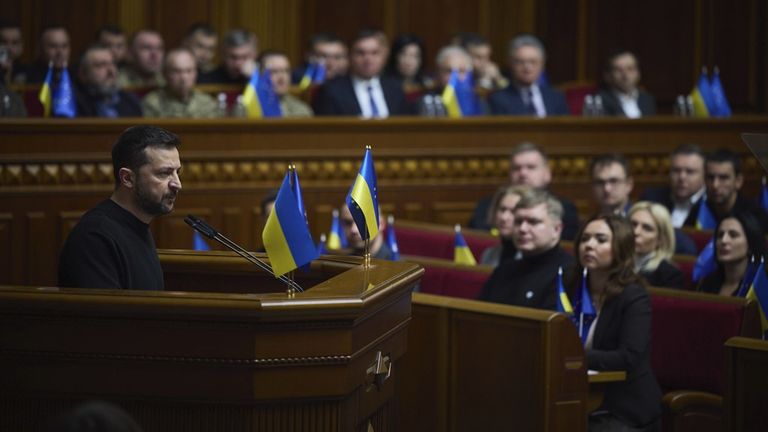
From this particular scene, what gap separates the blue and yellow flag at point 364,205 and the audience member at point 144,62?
19.5 ft

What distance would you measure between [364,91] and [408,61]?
151cm

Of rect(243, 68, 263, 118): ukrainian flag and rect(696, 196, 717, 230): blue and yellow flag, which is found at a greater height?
rect(243, 68, 263, 118): ukrainian flag

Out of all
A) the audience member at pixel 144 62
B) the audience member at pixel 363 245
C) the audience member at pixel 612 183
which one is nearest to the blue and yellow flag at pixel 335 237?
the audience member at pixel 363 245

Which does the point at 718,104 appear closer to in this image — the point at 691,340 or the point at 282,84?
the point at 282,84

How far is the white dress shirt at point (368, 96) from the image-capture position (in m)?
9.71

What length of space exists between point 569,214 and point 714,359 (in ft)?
7.91

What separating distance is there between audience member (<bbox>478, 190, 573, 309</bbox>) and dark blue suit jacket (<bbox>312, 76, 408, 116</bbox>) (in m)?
3.39

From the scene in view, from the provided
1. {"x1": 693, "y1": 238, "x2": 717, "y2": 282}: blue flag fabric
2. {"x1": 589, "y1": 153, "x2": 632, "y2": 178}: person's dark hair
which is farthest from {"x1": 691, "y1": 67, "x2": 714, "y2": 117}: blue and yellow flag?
{"x1": 693, "y1": 238, "x2": 717, "y2": 282}: blue flag fabric

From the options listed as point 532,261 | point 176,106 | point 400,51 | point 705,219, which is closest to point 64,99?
point 176,106

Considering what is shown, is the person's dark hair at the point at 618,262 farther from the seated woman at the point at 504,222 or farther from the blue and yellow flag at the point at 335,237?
the blue and yellow flag at the point at 335,237

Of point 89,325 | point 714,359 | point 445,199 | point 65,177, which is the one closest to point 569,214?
point 445,199

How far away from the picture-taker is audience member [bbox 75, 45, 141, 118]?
350 inches

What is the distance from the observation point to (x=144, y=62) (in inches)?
419

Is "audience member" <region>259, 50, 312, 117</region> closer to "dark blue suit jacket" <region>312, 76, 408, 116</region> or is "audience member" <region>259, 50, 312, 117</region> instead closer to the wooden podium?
"dark blue suit jacket" <region>312, 76, 408, 116</region>
